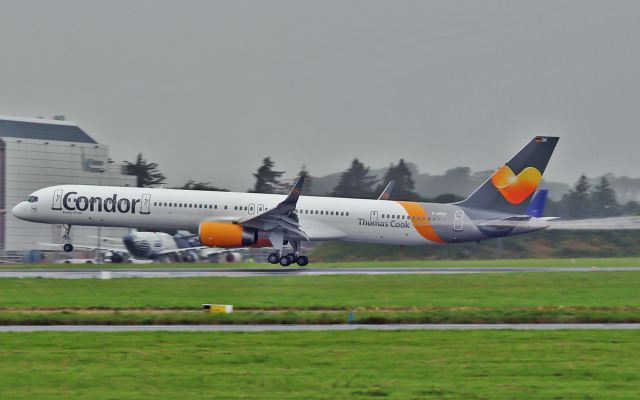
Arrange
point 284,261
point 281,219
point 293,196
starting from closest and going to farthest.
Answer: point 293,196, point 281,219, point 284,261

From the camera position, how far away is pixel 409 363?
17328 mm

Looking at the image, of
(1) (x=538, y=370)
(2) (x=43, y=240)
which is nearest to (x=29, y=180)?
(2) (x=43, y=240)

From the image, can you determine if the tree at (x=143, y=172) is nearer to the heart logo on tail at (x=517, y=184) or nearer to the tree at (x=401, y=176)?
the tree at (x=401, y=176)

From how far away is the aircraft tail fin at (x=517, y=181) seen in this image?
52219 millimetres

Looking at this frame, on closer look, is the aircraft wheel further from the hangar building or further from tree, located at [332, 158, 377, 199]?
the hangar building

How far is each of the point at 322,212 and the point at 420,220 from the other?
5.58m

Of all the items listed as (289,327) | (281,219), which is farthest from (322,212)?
(289,327)

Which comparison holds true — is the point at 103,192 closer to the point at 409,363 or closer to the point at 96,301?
the point at 96,301

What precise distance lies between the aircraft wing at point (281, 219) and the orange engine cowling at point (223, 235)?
1.87 feet

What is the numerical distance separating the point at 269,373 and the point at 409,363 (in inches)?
113

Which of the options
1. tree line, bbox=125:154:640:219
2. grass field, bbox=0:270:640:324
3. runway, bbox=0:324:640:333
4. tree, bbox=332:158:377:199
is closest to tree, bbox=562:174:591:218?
tree line, bbox=125:154:640:219

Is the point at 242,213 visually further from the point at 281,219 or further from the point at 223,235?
the point at 223,235

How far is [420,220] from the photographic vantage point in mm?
51906

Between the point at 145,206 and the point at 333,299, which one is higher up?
Result: the point at 145,206
